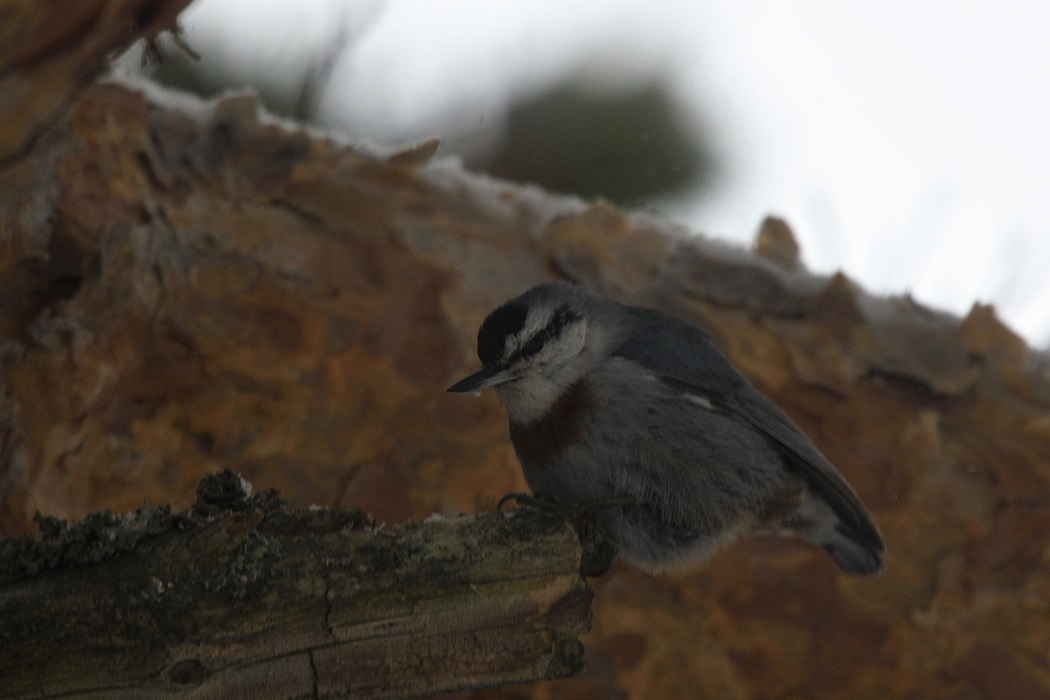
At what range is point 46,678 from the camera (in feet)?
4.95

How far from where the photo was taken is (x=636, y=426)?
2.35m

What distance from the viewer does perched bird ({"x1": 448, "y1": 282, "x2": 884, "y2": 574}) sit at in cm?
234

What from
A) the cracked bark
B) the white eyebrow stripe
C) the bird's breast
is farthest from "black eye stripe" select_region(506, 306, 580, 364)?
the cracked bark

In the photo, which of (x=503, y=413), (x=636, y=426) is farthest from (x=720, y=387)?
(x=503, y=413)

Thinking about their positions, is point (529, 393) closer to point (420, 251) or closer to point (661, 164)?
point (420, 251)

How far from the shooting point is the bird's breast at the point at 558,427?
2355 millimetres

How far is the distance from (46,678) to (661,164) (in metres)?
2.59

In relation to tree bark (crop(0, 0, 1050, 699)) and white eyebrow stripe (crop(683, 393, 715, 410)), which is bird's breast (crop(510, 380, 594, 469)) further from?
tree bark (crop(0, 0, 1050, 699))

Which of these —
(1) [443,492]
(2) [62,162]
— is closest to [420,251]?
(1) [443,492]

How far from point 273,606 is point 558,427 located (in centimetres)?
96

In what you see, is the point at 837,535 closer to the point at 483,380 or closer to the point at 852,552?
the point at 852,552

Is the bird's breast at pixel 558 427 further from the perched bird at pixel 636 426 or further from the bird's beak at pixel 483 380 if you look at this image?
the bird's beak at pixel 483 380

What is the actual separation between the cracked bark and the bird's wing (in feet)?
2.84

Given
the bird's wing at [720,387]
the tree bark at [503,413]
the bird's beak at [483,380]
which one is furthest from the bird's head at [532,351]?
the tree bark at [503,413]
